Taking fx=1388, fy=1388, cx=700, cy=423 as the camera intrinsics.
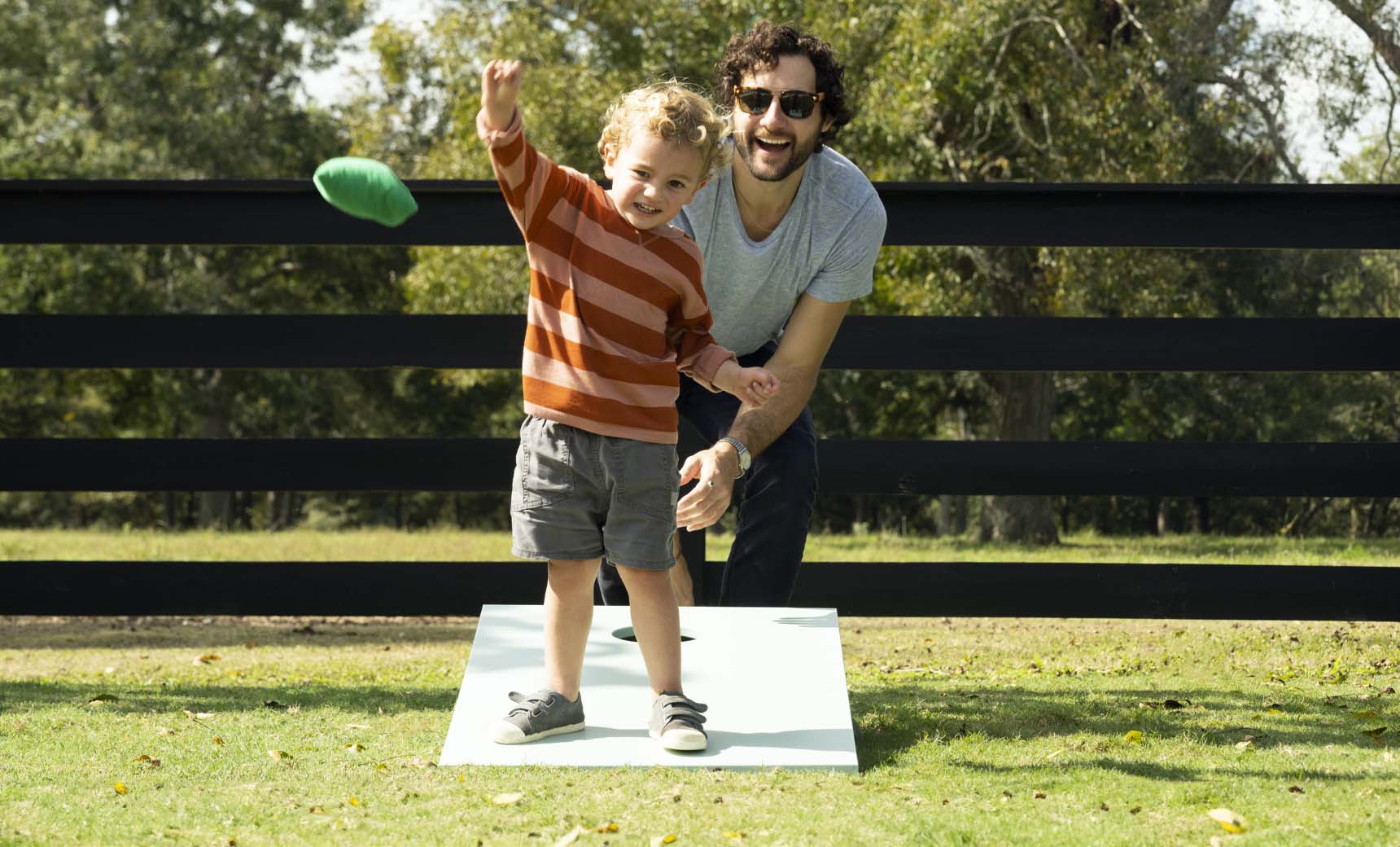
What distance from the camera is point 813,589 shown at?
391 centimetres

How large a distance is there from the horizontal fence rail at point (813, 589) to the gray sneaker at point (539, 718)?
1178 millimetres

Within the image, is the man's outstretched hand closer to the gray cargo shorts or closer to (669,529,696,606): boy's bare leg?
the gray cargo shorts

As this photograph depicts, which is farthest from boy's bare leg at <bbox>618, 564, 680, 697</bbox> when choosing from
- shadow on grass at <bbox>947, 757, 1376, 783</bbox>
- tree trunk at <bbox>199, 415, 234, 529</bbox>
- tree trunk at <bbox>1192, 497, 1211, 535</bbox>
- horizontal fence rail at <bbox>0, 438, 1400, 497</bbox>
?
tree trunk at <bbox>1192, 497, 1211, 535</bbox>

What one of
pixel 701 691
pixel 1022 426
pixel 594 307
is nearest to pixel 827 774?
pixel 701 691

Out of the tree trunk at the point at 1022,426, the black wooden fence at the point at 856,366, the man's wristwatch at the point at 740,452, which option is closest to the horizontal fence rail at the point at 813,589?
the black wooden fence at the point at 856,366

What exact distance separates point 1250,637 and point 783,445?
2.16 meters

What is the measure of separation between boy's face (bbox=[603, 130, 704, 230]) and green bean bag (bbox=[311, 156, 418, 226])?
41 cm

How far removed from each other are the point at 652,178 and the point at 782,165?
55 cm

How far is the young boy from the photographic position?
2637 mm

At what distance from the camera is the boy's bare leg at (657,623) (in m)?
2.70

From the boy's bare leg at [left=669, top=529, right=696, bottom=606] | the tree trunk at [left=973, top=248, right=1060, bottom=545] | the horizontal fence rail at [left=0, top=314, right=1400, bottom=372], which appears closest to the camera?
the boy's bare leg at [left=669, top=529, right=696, bottom=606]

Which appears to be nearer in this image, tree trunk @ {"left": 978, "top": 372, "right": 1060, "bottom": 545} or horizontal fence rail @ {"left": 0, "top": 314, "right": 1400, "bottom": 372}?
horizontal fence rail @ {"left": 0, "top": 314, "right": 1400, "bottom": 372}

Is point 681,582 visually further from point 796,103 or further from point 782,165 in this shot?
point 796,103

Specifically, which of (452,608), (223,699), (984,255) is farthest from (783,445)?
(984,255)
